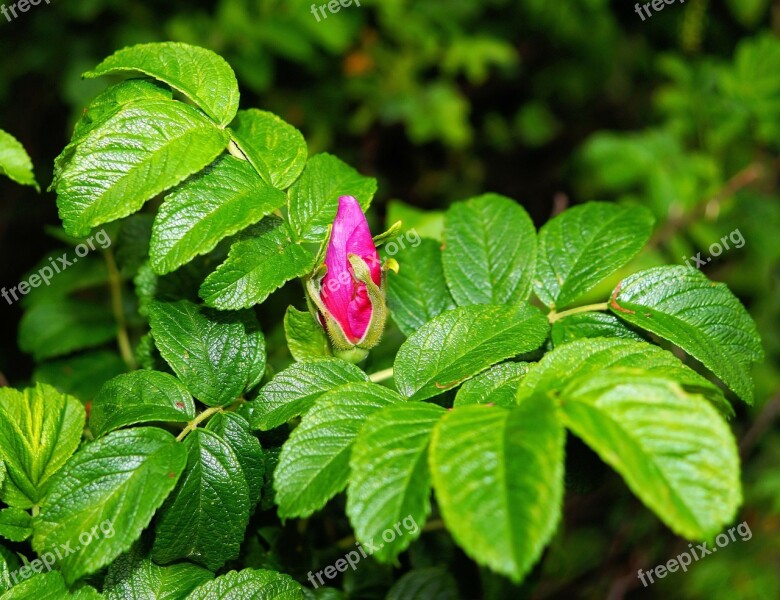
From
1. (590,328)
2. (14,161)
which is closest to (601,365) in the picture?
(590,328)

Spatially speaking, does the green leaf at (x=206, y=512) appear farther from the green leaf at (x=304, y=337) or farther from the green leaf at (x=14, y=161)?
the green leaf at (x=14, y=161)

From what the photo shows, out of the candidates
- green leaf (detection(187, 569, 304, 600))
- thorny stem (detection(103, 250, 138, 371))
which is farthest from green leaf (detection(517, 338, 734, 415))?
thorny stem (detection(103, 250, 138, 371))

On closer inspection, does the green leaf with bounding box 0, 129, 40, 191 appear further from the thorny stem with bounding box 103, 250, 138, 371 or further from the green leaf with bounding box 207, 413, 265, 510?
the thorny stem with bounding box 103, 250, 138, 371

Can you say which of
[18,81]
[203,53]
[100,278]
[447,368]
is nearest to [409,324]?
[447,368]

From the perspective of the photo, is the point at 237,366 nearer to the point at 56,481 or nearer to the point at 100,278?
the point at 56,481

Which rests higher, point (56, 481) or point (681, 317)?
point (56, 481)

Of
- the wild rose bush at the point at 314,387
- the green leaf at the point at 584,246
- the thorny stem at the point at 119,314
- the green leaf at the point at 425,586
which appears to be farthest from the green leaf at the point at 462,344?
the thorny stem at the point at 119,314

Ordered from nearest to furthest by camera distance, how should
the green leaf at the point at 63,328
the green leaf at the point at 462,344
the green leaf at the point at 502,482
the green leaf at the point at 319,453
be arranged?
the green leaf at the point at 502,482, the green leaf at the point at 319,453, the green leaf at the point at 462,344, the green leaf at the point at 63,328
